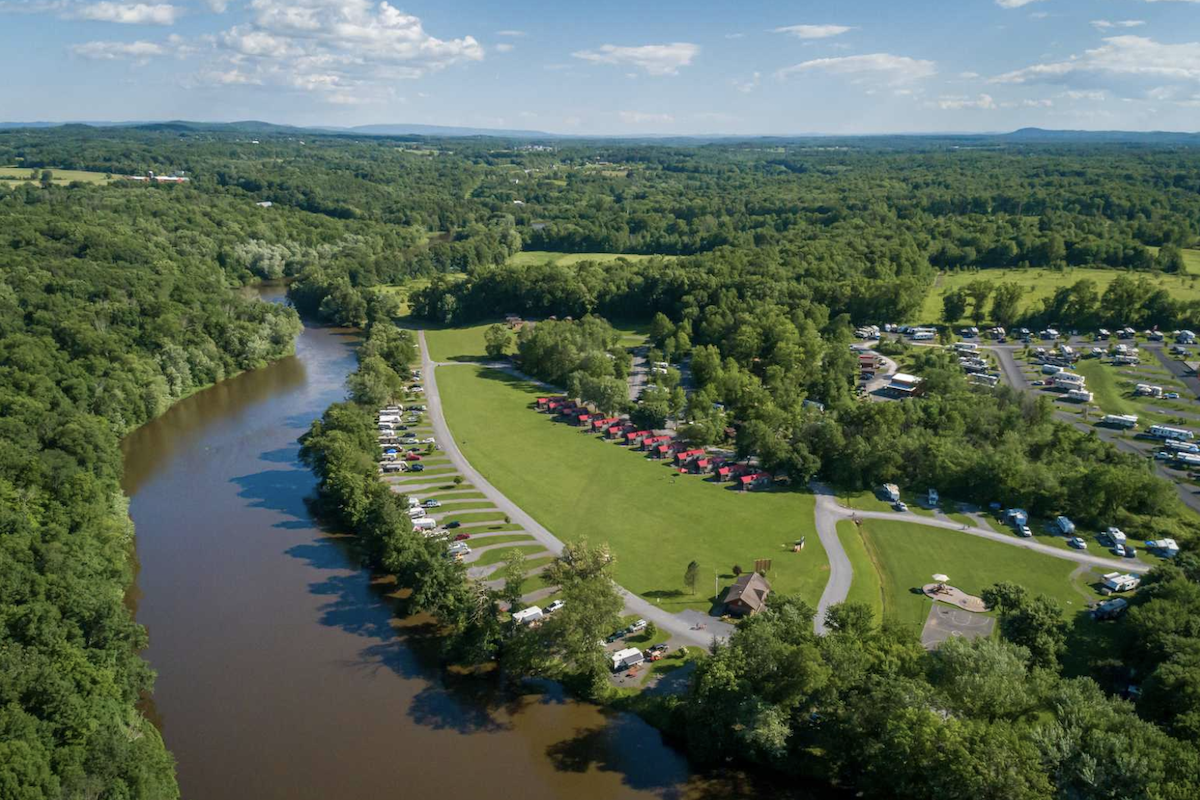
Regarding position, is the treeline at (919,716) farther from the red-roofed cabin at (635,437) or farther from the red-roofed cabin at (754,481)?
the red-roofed cabin at (635,437)

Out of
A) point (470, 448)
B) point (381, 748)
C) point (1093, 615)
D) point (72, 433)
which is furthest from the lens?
point (470, 448)

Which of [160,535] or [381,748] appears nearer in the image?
[381,748]

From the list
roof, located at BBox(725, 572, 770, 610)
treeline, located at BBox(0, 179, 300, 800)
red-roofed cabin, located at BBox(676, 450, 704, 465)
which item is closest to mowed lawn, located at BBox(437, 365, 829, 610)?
red-roofed cabin, located at BBox(676, 450, 704, 465)

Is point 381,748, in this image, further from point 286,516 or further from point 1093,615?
point 1093,615

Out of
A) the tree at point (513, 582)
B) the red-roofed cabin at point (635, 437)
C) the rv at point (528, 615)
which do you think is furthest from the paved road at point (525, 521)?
the red-roofed cabin at point (635, 437)

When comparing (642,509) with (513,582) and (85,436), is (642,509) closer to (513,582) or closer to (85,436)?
(513,582)

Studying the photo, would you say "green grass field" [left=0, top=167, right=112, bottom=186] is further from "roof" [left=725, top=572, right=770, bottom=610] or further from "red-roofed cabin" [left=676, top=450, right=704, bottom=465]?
"roof" [left=725, top=572, right=770, bottom=610]

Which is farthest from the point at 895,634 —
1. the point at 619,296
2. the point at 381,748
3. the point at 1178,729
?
the point at 619,296
